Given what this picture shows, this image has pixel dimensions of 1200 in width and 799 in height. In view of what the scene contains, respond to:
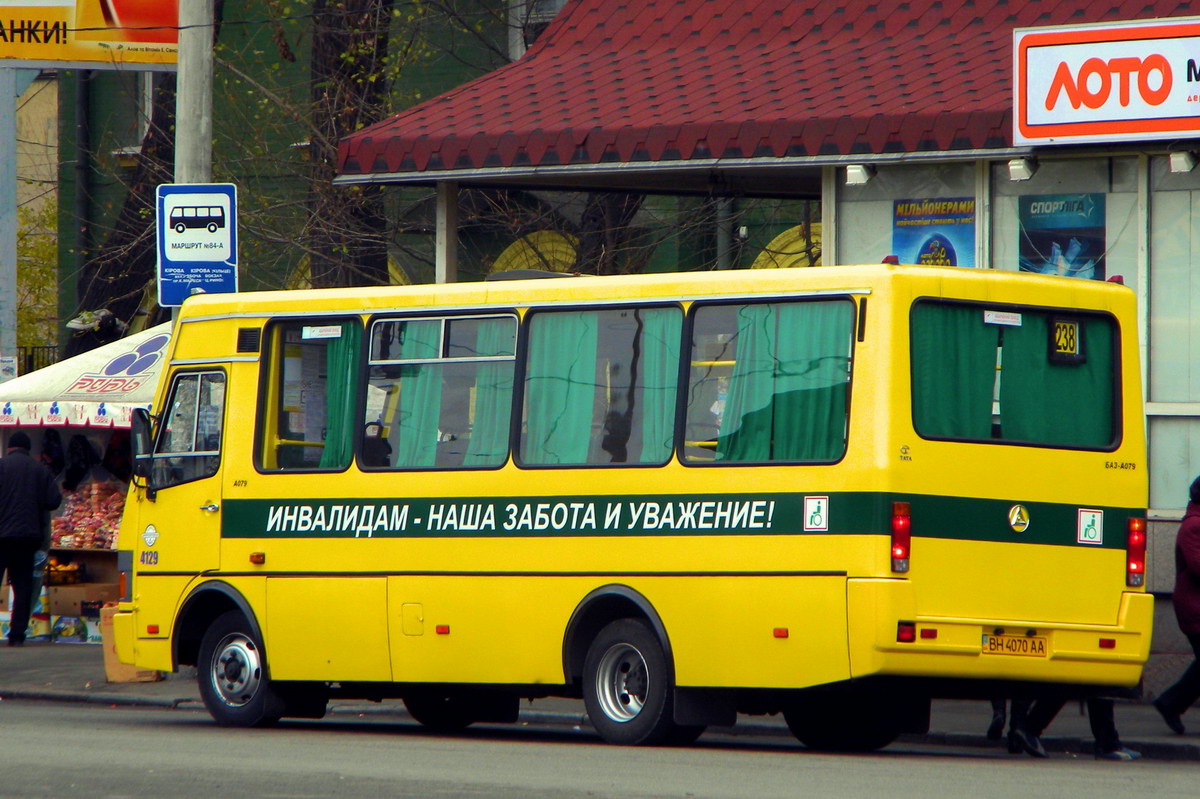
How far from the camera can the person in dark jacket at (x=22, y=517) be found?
1883 cm

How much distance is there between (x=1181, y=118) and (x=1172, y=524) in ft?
9.30

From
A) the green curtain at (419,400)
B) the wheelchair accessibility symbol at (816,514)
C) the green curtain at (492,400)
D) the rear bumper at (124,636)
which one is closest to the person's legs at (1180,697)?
the wheelchair accessibility symbol at (816,514)

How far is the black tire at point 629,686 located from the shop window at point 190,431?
10.2 feet

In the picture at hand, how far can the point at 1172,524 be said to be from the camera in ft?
48.1

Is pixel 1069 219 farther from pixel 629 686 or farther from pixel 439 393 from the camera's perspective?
pixel 629 686

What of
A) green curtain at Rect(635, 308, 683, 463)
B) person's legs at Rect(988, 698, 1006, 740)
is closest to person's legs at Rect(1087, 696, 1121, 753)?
person's legs at Rect(988, 698, 1006, 740)

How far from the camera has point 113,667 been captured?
16391 mm

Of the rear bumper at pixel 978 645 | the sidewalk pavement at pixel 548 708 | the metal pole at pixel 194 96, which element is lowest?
the sidewalk pavement at pixel 548 708

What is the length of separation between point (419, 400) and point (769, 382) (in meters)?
2.39

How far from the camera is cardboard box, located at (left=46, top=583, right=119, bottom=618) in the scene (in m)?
19.7

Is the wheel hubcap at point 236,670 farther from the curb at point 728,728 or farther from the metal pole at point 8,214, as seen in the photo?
the metal pole at point 8,214

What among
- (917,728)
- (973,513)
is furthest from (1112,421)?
(917,728)

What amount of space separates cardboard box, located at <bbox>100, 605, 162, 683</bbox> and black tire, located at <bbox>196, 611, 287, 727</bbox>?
289cm

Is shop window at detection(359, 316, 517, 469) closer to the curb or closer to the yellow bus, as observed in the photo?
the yellow bus
